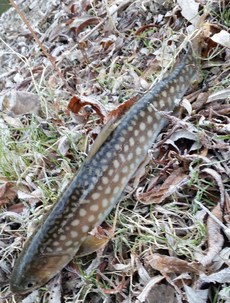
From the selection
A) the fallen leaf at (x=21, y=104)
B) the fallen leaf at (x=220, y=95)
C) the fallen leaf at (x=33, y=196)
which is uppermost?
the fallen leaf at (x=21, y=104)

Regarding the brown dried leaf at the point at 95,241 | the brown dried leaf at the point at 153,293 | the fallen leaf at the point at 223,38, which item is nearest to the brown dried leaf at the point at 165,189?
the brown dried leaf at the point at 95,241

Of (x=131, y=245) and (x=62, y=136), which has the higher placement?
(x=62, y=136)

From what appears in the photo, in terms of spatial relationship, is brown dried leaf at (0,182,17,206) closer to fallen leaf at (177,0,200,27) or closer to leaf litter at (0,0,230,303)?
leaf litter at (0,0,230,303)

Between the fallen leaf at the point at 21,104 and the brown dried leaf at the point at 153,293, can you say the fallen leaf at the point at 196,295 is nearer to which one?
the brown dried leaf at the point at 153,293

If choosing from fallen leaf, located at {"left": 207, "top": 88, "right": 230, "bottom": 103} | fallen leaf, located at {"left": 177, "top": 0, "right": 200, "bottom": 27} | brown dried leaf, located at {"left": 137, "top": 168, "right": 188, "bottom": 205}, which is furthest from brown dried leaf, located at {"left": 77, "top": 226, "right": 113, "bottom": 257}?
fallen leaf, located at {"left": 177, "top": 0, "right": 200, "bottom": 27}

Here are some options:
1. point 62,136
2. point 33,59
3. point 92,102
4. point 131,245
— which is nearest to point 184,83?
point 92,102

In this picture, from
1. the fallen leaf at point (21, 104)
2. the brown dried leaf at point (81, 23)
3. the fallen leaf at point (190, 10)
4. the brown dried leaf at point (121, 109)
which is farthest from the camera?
the brown dried leaf at point (81, 23)

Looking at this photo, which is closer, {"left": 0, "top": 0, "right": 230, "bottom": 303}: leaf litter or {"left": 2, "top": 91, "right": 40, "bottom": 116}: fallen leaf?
{"left": 0, "top": 0, "right": 230, "bottom": 303}: leaf litter

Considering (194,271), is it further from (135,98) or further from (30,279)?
(135,98)
